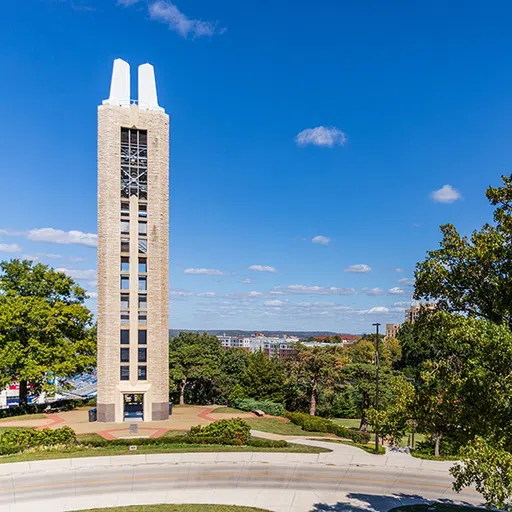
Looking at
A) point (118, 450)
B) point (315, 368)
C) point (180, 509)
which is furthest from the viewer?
point (315, 368)

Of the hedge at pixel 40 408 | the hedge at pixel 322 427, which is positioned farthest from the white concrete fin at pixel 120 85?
the hedge at pixel 322 427

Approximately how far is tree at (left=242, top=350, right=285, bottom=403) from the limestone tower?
18.7m

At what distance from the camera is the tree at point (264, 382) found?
54875mm

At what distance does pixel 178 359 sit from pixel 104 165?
2358cm

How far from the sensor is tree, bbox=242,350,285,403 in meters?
54.9

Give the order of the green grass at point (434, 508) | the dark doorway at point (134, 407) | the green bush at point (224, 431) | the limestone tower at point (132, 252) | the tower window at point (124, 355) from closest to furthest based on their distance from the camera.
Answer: the green grass at point (434, 508)
the green bush at point (224, 431)
the limestone tower at point (132, 252)
the tower window at point (124, 355)
the dark doorway at point (134, 407)

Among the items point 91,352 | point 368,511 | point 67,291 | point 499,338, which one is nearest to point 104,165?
point 67,291

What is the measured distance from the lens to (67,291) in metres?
44.6

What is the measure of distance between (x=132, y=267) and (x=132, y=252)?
1.28m

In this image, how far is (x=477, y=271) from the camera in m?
12.9

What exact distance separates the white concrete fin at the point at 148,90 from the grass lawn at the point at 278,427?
28529 mm

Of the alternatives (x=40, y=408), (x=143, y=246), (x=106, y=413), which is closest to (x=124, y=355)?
(x=106, y=413)

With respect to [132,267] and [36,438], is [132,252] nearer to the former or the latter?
[132,267]

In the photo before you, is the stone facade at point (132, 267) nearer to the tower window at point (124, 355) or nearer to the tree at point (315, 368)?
the tower window at point (124, 355)
